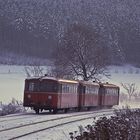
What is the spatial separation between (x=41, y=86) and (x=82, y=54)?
33546 mm

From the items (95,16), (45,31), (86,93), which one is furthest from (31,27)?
(86,93)

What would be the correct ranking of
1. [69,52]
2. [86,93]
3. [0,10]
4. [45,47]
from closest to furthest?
[86,93], [69,52], [45,47], [0,10]

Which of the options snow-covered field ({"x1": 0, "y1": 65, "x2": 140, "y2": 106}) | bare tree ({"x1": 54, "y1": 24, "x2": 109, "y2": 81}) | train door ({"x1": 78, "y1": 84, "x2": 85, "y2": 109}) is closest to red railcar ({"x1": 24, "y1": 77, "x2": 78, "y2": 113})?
train door ({"x1": 78, "y1": 84, "x2": 85, "y2": 109})

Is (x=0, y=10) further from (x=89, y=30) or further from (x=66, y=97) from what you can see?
(x=66, y=97)

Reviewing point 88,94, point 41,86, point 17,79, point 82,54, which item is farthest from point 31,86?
point 17,79

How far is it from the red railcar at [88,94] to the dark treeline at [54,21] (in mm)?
87182

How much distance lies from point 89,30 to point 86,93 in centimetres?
2978

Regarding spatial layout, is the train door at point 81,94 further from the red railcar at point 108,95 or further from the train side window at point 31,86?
the red railcar at point 108,95

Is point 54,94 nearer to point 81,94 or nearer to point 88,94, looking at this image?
point 81,94

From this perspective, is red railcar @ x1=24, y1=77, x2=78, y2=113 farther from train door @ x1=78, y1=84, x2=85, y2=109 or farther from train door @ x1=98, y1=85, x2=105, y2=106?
train door @ x1=98, y1=85, x2=105, y2=106

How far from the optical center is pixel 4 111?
120 feet

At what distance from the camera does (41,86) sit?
37.2 meters

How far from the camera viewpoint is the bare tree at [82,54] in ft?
227

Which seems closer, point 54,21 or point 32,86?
point 32,86
